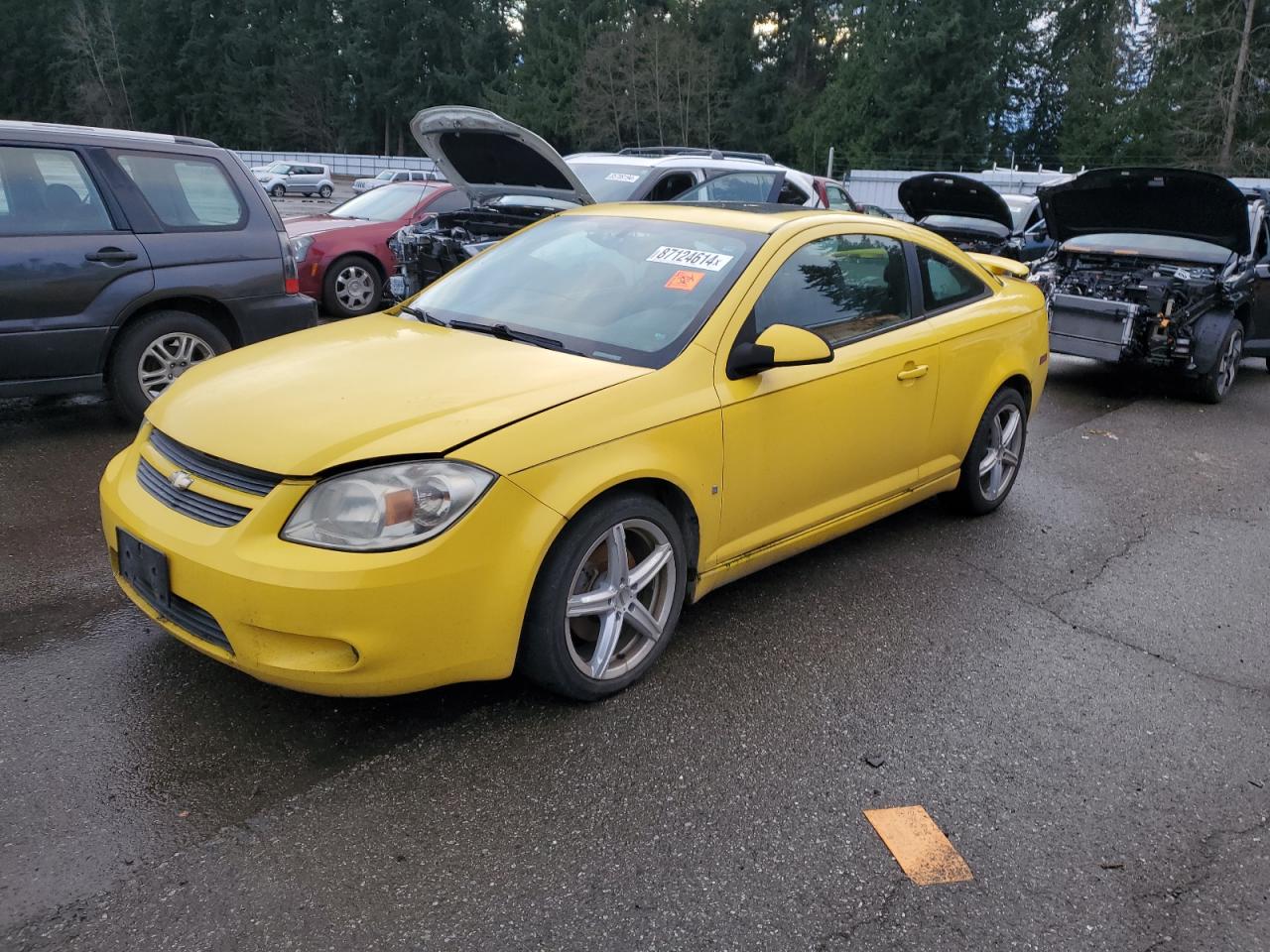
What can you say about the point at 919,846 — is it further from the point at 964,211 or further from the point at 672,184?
the point at 964,211

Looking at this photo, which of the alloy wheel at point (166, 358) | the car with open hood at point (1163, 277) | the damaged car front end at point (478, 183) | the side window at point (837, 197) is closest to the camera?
the alloy wheel at point (166, 358)

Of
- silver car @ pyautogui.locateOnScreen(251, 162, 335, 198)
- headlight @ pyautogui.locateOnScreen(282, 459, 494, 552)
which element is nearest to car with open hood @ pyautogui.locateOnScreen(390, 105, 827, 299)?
headlight @ pyautogui.locateOnScreen(282, 459, 494, 552)

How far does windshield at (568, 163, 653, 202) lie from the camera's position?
30.7 feet

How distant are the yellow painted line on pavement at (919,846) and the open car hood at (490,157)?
6.59 m

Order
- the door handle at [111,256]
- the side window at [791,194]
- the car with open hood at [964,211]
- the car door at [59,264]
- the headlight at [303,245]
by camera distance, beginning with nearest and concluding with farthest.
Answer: the car door at [59,264] → the door handle at [111,256] → the headlight at [303,245] → the side window at [791,194] → the car with open hood at [964,211]

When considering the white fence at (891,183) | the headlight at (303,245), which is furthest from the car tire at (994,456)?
the white fence at (891,183)

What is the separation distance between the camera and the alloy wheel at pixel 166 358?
19.0ft

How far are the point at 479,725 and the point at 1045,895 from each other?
1646 mm

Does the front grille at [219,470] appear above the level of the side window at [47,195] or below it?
below

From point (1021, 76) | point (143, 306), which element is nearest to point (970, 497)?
point (143, 306)

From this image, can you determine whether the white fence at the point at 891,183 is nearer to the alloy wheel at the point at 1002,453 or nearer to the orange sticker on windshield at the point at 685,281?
the alloy wheel at the point at 1002,453

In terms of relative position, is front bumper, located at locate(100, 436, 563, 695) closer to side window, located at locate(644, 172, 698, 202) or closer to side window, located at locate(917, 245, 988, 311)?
side window, located at locate(917, 245, 988, 311)

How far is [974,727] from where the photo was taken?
3158 mm

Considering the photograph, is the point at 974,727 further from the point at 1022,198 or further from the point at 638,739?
the point at 1022,198
